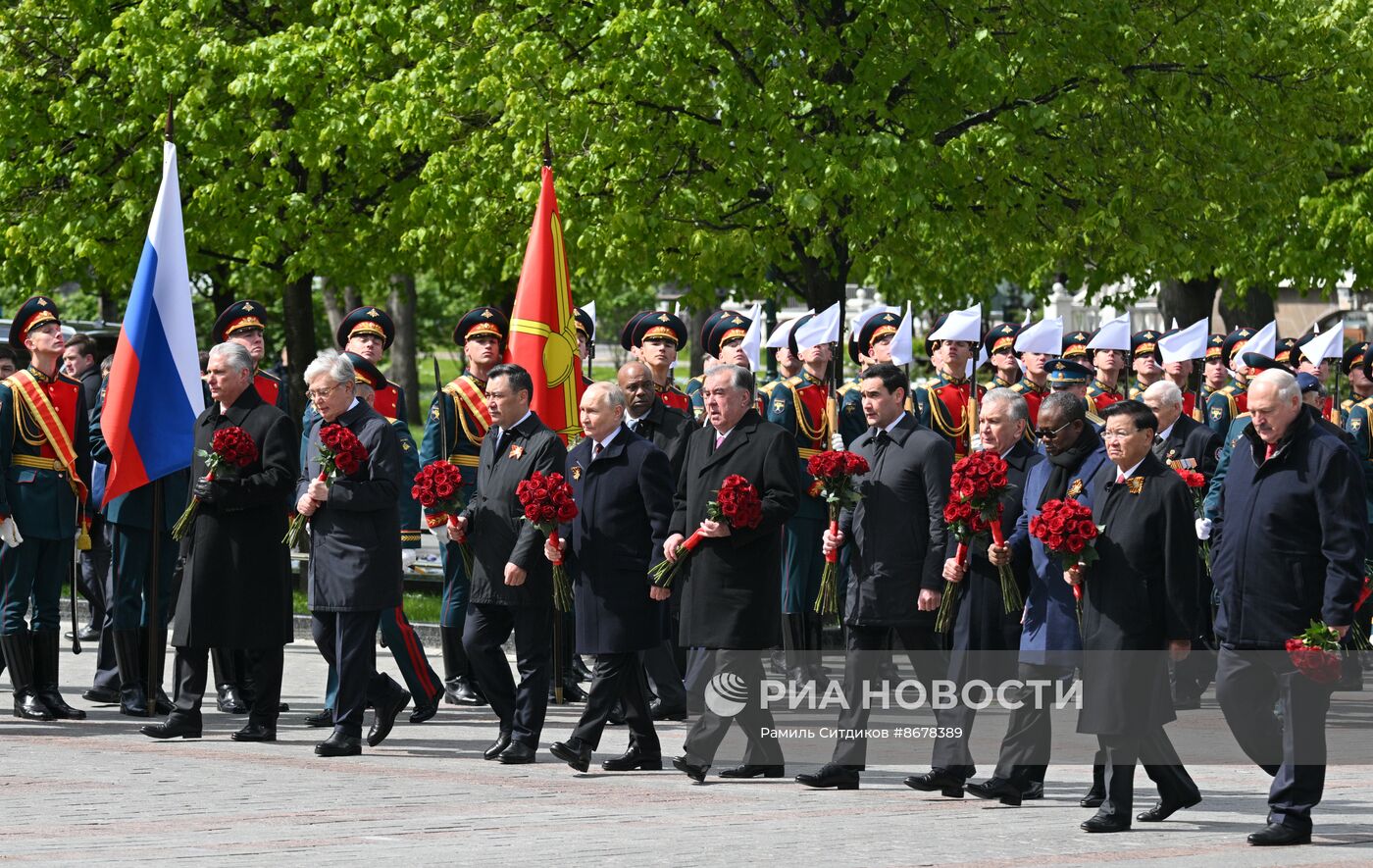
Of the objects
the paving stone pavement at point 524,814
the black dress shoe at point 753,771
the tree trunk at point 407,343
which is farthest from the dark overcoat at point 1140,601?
the tree trunk at point 407,343

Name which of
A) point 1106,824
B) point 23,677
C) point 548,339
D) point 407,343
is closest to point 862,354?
point 548,339

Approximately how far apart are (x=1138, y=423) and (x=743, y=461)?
Answer: 2017mm

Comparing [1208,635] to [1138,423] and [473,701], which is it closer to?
[473,701]

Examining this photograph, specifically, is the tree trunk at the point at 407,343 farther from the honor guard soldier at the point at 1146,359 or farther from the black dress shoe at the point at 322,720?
the black dress shoe at the point at 322,720

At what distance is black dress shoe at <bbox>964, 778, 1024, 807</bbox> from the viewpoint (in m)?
10.1

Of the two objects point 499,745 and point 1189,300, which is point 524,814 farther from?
point 1189,300

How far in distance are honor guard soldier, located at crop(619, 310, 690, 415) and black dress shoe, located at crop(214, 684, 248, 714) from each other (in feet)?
10.5

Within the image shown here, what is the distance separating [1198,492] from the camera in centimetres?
1431

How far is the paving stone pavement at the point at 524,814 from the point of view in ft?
28.7

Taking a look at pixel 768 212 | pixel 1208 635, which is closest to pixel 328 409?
pixel 1208 635

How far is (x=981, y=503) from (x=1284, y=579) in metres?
1.40

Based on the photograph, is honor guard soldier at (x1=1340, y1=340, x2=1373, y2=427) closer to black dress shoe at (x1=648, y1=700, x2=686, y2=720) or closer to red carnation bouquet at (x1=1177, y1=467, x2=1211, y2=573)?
red carnation bouquet at (x1=1177, y1=467, x2=1211, y2=573)

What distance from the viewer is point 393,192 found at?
25.1 metres

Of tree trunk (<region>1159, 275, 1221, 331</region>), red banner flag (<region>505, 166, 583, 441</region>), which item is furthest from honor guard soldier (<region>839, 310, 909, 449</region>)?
tree trunk (<region>1159, 275, 1221, 331</region>)
